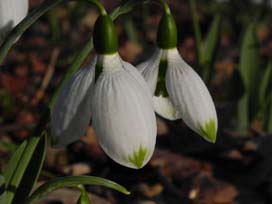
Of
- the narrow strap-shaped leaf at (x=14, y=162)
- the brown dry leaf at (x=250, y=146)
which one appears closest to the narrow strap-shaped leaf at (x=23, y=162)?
the narrow strap-shaped leaf at (x=14, y=162)

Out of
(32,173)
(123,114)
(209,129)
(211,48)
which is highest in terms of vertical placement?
(123,114)

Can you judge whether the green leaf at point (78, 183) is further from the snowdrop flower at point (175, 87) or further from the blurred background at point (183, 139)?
the blurred background at point (183, 139)

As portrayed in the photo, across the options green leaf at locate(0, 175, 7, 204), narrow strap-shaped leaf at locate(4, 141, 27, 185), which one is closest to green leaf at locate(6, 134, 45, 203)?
narrow strap-shaped leaf at locate(4, 141, 27, 185)

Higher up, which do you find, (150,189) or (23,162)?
(23,162)

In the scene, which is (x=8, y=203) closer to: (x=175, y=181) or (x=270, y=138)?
(x=175, y=181)

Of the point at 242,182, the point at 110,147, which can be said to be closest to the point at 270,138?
the point at 242,182

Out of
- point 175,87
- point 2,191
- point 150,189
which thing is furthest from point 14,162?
point 150,189

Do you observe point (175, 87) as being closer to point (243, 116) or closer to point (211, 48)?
point (211, 48)

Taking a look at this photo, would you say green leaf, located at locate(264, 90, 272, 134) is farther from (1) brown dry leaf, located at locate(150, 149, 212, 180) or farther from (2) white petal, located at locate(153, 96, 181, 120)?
(2) white petal, located at locate(153, 96, 181, 120)
